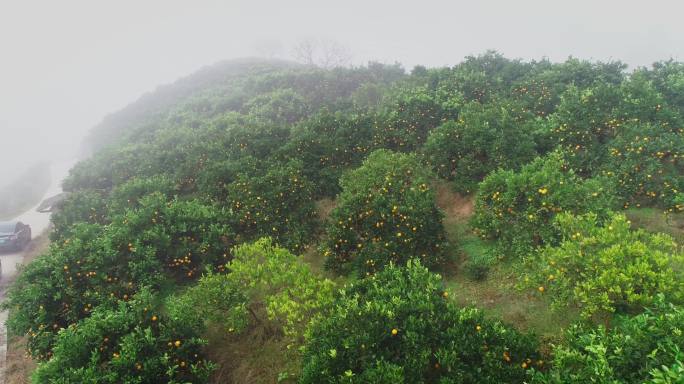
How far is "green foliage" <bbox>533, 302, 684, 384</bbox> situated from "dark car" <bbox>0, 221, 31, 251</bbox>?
26907mm

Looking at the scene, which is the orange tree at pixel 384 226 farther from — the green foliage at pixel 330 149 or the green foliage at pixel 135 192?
the green foliage at pixel 135 192

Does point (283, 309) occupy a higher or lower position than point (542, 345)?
higher

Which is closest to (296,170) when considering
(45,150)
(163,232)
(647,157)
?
(163,232)

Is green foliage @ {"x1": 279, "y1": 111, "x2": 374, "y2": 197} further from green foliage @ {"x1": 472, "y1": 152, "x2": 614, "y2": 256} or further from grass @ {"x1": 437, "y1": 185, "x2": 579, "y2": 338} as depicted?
green foliage @ {"x1": 472, "y1": 152, "x2": 614, "y2": 256}

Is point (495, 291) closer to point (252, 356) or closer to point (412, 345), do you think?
point (412, 345)

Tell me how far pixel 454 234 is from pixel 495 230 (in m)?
2.20

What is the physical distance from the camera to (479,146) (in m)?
14.8

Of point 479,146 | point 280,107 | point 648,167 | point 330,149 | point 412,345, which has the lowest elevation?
point 648,167

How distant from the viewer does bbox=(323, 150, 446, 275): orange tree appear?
11117 mm

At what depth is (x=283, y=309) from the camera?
8.41m

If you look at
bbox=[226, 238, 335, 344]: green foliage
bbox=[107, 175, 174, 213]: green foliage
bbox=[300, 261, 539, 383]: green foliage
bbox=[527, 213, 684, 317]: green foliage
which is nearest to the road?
bbox=[107, 175, 174, 213]: green foliage

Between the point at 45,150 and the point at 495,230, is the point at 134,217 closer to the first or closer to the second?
the point at 495,230

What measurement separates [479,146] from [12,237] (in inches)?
1000

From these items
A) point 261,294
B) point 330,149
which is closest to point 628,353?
point 261,294
